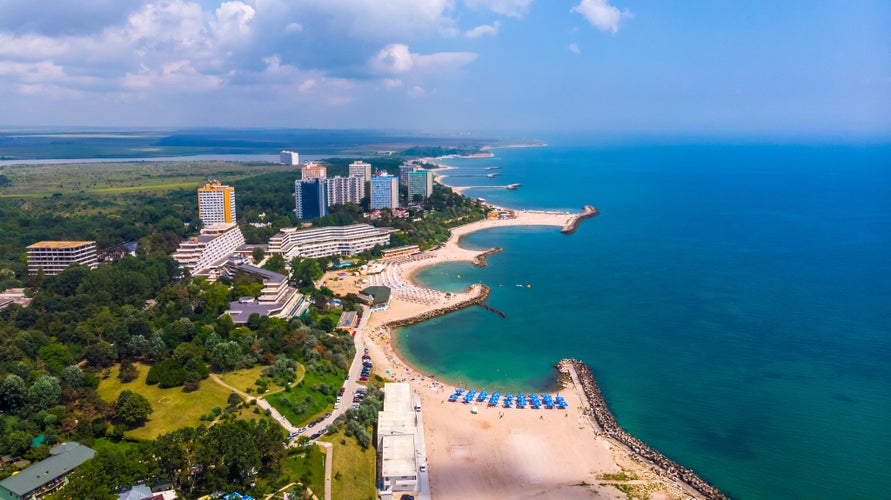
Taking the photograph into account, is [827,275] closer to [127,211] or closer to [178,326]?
[178,326]

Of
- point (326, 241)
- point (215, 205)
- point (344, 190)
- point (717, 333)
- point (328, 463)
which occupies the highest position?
point (344, 190)

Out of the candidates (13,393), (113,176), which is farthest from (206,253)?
(113,176)

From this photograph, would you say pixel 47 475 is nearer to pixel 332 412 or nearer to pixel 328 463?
pixel 328 463

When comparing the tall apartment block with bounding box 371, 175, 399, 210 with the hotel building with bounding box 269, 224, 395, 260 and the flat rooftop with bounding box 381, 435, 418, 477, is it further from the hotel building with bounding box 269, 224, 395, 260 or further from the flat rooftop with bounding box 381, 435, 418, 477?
the flat rooftop with bounding box 381, 435, 418, 477

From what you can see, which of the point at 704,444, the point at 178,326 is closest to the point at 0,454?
the point at 178,326

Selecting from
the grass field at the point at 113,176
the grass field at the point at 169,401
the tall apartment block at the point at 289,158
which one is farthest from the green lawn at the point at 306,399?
the tall apartment block at the point at 289,158

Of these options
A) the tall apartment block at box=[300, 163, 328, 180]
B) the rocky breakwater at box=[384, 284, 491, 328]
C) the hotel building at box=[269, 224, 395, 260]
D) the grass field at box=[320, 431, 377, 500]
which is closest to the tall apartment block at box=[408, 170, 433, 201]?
the tall apartment block at box=[300, 163, 328, 180]

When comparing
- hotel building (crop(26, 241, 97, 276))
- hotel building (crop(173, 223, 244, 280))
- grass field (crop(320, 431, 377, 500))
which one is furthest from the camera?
hotel building (crop(173, 223, 244, 280))
